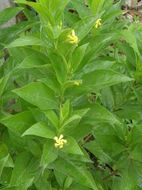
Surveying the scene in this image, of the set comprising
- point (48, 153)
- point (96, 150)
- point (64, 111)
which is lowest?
point (96, 150)

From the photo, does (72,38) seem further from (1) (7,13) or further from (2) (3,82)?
(1) (7,13)

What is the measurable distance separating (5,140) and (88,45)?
47 centimetres

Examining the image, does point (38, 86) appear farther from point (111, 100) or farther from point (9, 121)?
point (111, 100)

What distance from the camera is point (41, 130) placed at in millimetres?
1205

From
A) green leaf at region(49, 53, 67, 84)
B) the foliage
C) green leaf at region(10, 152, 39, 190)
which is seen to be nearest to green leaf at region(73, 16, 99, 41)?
the foliage

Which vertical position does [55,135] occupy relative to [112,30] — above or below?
below

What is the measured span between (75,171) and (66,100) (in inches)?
9.3

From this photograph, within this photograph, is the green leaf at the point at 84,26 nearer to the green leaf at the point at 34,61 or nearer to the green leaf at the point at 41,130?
the green leaf at the point at 34,61

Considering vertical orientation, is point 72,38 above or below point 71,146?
above

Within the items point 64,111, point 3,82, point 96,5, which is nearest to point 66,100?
point 64,111

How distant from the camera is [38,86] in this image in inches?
48.7

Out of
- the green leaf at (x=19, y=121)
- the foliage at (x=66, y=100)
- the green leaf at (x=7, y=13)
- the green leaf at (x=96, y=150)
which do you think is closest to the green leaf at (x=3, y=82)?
the foliage at (x=66, y=100)

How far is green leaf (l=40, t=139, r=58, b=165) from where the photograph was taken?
1220 mm

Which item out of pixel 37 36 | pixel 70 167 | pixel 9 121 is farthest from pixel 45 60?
pixel 70 167
